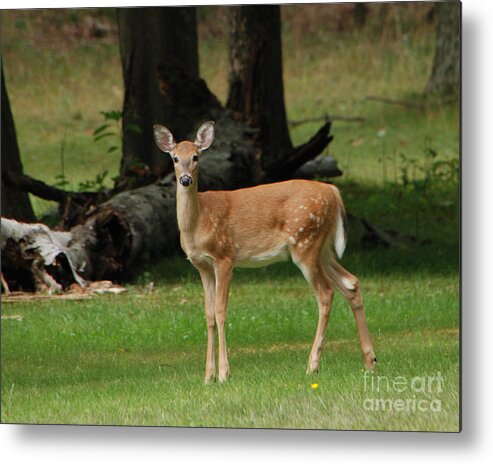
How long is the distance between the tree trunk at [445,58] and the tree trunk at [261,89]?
48.7 inches

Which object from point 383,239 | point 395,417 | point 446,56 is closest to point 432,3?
point 446,56

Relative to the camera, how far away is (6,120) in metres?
8.80

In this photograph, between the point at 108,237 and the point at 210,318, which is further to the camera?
Result: the point at 108,237

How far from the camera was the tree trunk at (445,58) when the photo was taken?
7715mm

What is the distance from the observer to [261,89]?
9.95 metres

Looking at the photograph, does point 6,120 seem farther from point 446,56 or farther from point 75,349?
point 446,56

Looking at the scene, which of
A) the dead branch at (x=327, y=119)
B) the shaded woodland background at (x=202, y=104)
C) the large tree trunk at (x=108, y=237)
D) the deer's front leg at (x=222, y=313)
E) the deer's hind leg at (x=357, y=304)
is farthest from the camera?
the dead branch at (x=327, y=119)

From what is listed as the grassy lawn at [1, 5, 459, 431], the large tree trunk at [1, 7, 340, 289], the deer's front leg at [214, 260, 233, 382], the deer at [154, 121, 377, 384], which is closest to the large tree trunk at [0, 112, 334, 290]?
the large tree trunk at [1, 7, 340, 289]

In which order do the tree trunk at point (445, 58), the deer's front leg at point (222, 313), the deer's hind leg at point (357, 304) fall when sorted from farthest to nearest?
the tree trunk at point (445, 58) < the deer's hind leg at point (357, 304) < the deer's front leg at point (222, 313)

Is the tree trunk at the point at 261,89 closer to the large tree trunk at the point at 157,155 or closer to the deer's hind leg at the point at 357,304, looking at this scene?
the large tree trunk at the point at 157,155

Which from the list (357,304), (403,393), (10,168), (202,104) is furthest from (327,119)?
(403,393)

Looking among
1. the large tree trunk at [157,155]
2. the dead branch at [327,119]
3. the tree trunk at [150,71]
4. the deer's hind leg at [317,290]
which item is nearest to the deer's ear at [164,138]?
the deer's hind leg at [317,290]

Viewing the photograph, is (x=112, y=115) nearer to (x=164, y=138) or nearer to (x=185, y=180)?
(x=164, y=138)

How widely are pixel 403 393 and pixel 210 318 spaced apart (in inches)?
36.6
